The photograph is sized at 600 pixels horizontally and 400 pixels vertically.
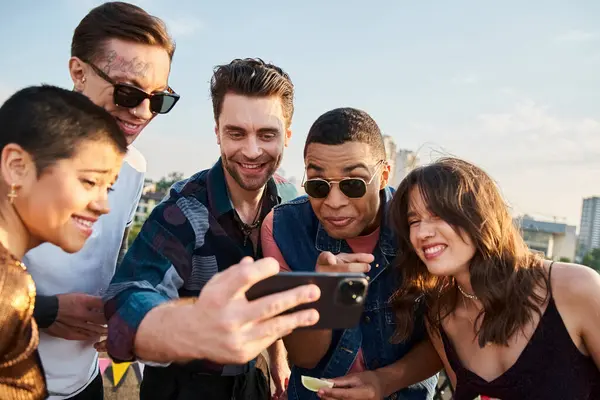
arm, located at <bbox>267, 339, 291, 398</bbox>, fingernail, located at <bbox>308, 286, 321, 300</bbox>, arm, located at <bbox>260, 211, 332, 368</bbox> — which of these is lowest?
arm, located at <bbox>267, 339, 291, 398</bbox>

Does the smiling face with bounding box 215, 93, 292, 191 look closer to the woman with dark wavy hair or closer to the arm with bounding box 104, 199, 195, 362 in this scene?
the arm with bounding box 104, 199, 195, 362

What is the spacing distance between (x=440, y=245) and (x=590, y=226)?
6342 inches

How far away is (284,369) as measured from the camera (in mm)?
3801

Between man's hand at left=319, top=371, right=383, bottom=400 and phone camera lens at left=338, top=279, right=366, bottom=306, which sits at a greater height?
phone camera lens at left=338, top=279, right=366, bottom=306

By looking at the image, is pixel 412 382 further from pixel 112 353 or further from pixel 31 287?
pixel 31 287

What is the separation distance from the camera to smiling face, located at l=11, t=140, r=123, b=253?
1.84 meters

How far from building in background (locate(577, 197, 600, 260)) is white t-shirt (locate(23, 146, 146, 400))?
510 ft

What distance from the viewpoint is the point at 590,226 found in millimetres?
142500

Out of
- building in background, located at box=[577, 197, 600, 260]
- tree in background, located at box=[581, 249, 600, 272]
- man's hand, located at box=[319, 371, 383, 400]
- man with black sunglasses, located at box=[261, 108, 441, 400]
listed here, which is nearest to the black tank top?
man with black sunglasses, located at box=[261, 108, 441, 400]

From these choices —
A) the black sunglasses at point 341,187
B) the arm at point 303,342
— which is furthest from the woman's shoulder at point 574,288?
the arm at point 303,342

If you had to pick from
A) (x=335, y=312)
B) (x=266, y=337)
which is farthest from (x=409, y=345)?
(x=266, y=337)

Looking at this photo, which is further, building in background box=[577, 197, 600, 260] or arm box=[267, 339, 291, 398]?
building in background box=[577, 197, 600, 260]

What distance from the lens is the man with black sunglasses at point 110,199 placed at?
8.69ft

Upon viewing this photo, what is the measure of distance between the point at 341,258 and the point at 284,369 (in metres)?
1.62
